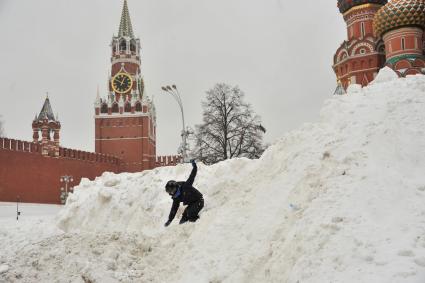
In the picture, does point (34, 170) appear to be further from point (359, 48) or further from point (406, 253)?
point (406, 253)

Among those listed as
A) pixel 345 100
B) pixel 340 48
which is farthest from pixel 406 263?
pixel 340 48

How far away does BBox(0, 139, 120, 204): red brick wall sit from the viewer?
97.3 ft

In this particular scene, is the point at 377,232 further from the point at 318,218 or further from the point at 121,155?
the point at 121,155

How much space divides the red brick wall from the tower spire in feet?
74.1

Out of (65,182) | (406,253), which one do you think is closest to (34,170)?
(65,182)

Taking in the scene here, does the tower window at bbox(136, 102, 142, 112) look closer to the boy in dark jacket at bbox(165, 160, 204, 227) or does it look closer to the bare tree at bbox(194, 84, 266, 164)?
the bare tree at bbox(194, 84, 266, 164)

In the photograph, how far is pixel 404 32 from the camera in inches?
1211

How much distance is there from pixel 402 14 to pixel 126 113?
32.1 m

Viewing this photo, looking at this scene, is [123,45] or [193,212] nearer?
[193,212]

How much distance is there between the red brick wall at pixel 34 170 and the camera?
2967 centimetres

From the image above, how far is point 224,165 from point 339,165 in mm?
4010

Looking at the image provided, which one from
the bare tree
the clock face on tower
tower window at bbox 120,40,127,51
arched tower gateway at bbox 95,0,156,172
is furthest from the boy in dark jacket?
tower window at bbox 120,40,127,51

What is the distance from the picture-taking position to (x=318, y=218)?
17.7ft

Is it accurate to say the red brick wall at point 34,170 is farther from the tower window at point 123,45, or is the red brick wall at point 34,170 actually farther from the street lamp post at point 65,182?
the tower window at point 123,45
